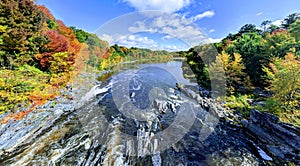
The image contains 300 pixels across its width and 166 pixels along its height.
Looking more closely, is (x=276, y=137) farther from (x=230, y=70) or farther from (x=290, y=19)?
(x=290, y=19)

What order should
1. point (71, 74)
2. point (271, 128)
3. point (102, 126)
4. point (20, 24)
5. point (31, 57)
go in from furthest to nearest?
point (71, 74) < point (31, 57) < point (20, 24) < point (102, 126) < point (271, 128)

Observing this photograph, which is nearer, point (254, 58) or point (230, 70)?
point (230, 70)

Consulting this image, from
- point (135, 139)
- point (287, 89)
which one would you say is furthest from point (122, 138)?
point (287, 89)

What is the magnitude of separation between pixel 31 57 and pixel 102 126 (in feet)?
33.0

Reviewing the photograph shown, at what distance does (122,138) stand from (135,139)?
58cm

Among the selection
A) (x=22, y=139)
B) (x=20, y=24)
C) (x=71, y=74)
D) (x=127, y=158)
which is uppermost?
(x=20, y=24)

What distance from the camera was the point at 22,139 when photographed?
518cm

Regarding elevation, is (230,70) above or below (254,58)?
below

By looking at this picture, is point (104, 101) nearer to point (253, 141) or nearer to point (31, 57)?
point (31, 57)

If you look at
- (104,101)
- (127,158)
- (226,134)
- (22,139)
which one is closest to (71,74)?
(104,101)

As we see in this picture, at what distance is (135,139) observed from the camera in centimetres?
550

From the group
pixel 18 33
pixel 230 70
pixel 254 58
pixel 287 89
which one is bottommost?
pixel 287 89

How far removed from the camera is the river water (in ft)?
15.0

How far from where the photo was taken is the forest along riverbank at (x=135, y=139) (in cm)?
461
